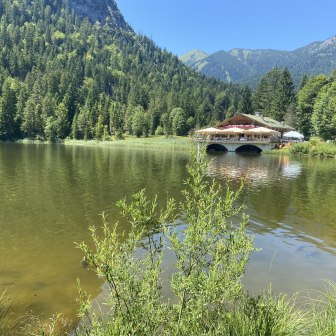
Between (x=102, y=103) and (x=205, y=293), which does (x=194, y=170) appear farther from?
(x=102, y=103)

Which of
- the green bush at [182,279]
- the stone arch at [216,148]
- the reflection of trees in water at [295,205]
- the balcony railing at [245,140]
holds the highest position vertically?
the green bush at [182,279]

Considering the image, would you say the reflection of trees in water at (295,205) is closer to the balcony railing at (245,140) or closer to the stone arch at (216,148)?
the balcony railing at (245,140)

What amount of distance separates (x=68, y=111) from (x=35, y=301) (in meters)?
145

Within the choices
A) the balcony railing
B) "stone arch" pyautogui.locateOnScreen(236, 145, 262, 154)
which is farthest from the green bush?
"stone arch" pyautogui.locateOnScreen(236, 145, 262, 154)

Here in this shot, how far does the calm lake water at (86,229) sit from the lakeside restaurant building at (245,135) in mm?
55476

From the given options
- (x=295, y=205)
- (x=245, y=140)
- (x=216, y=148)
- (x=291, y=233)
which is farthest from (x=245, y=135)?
(x=291, y=233)

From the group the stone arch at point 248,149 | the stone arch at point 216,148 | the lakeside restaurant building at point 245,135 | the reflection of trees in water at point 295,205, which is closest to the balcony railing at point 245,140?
the lakeside restaurant building at point 245,135

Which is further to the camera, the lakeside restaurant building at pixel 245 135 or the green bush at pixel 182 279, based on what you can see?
the lakeside restaurant building at pixel 245 135

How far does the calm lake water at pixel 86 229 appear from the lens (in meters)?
11.4

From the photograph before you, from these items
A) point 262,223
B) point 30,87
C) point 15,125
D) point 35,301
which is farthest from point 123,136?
point 35,301

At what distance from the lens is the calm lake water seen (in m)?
11.4

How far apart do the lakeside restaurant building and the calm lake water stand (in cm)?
5548

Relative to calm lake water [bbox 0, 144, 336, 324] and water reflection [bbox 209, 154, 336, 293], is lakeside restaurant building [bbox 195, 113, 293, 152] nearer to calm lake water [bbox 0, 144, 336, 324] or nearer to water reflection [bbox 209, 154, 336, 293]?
calm lake water [bbox 0, 144, 336, 324]

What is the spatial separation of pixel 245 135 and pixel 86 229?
85120 millimetres
